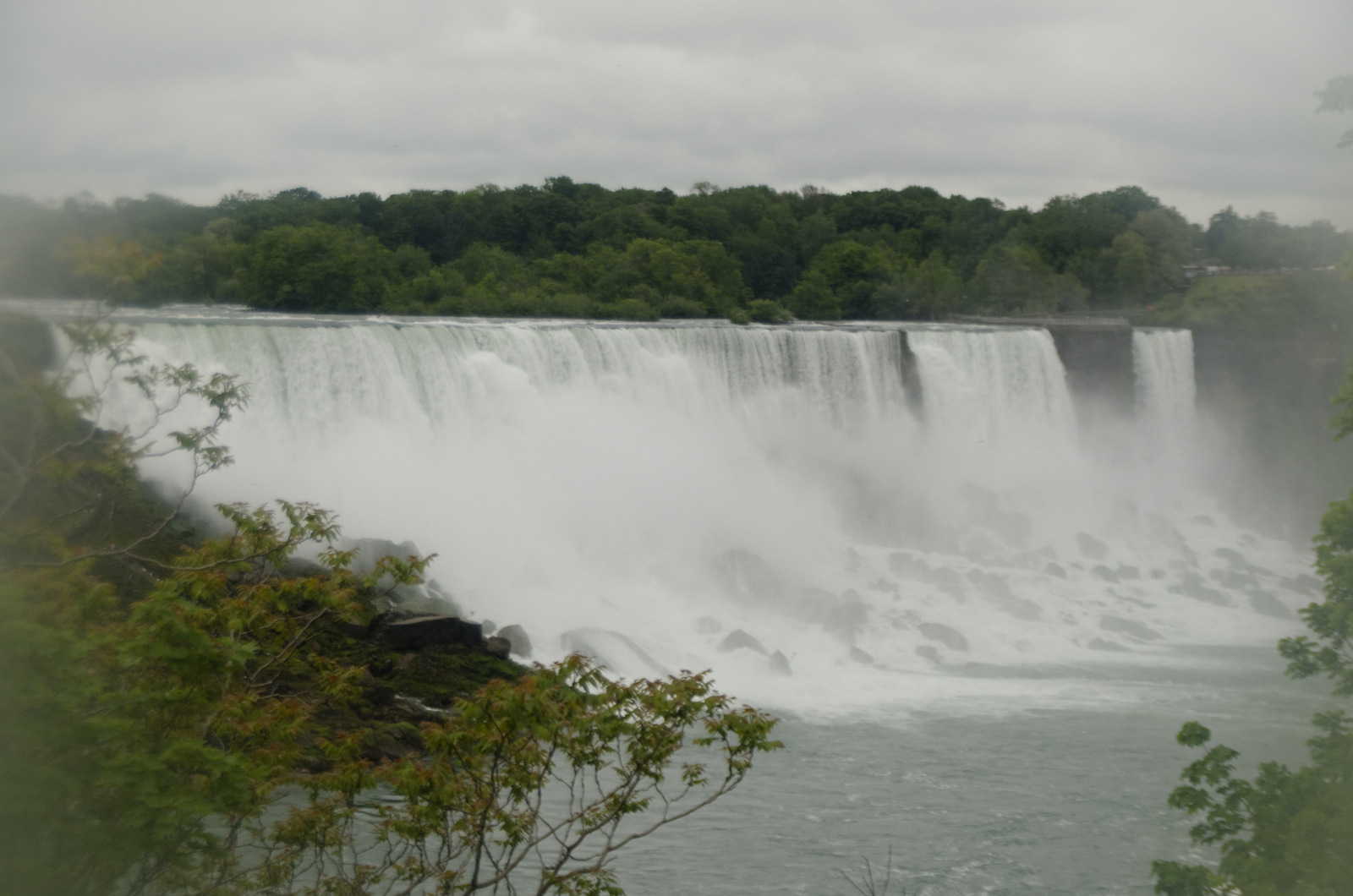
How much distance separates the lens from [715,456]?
24.7m

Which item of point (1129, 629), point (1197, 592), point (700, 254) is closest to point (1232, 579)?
point (1197, 592)

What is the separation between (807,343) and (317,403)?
12158 millimetres

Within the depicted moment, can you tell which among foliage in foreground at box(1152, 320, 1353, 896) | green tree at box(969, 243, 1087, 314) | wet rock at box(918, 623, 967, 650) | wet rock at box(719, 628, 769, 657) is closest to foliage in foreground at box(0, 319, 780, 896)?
foliage in foreground at box(1152, 320, 1353, 896)

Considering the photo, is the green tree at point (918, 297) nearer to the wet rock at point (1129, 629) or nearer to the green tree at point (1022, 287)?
the green tree at point (1022, 287)

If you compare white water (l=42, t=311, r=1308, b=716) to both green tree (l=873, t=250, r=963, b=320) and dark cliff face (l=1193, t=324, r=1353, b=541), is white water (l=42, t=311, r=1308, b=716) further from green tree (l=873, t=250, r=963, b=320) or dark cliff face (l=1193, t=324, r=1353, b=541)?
green tree (l=873, t=250, r=963, b=320)

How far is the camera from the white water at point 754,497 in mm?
17875

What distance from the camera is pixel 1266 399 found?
35.0m

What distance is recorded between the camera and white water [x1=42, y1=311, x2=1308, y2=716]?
1788 cm

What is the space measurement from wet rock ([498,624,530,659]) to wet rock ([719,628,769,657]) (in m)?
3.27

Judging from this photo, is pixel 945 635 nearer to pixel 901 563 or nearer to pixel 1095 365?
pixel 901 563

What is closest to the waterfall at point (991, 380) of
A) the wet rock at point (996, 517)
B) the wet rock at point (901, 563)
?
the wet rock at point (996, 517)

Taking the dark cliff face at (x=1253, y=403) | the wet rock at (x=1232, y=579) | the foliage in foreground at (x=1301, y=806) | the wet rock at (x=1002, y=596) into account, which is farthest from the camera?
the dark cliff face at (x=1253, y=403)

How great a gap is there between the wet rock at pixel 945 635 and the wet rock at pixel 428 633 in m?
8.67

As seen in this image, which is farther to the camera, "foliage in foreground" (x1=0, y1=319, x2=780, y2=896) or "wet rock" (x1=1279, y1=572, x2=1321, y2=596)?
"wet rock" (x1=1279, y1=572, x2=1321, y2=596)
